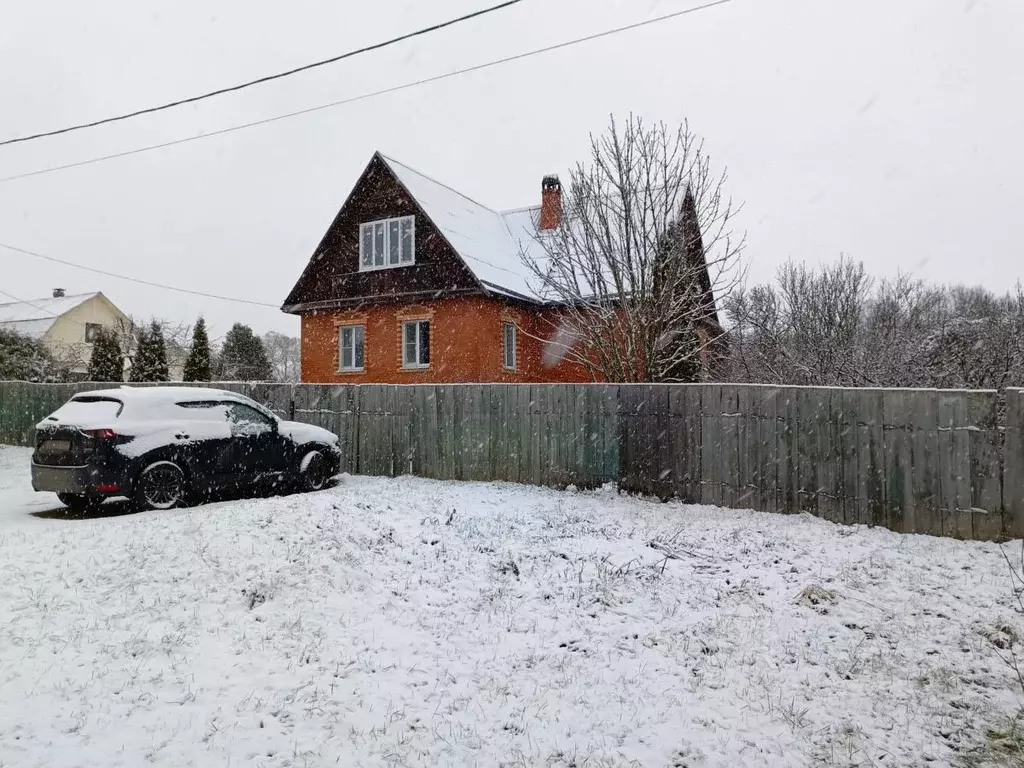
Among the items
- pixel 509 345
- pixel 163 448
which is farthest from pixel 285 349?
pixel 163 448

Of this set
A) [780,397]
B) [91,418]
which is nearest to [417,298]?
[91,418]

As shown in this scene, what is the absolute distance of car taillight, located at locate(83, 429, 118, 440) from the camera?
821 centimetres

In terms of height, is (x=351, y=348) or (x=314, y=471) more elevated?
(x=351, y=348)

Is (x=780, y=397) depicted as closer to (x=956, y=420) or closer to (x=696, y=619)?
(x=956, y=420)

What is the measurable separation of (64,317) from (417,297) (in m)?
36.1

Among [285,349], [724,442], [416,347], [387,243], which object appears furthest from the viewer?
[285,349]

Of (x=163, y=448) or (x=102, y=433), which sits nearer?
(x=102, y=433)

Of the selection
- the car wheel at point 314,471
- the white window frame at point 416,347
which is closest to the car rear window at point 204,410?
the car wheel at point 314,471

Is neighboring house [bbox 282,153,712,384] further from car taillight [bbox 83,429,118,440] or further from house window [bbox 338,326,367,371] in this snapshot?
car taillight [bbox 83,429,118,440]

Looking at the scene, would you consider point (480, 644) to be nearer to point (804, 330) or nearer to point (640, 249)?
point (640, 249)

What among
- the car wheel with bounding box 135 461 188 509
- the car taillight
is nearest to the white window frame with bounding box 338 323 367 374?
the car wheel with bounding box 135 461 188 509

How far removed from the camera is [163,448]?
8695mm

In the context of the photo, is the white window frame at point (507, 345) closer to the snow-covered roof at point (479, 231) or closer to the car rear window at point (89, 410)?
the snow-covered roof at point (479, 231)

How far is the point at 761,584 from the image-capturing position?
18.9 feet
